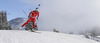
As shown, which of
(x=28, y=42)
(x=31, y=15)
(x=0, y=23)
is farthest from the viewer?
(x=0, y=23)

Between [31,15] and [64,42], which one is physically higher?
[31,15]

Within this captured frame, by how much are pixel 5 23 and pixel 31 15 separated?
28420 millimetres

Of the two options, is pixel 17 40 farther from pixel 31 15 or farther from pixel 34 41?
pixel 31 15

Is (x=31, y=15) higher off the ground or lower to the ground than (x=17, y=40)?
higher

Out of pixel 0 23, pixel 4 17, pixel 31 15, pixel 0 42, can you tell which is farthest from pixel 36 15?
pixel 4 17

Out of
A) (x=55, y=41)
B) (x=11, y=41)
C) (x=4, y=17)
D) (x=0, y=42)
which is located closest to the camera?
(x=0, y=42)

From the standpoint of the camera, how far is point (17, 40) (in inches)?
374

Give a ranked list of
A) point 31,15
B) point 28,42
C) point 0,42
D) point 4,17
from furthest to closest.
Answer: point 4,17 < point 31,15 < point 28,42 < point 0,42

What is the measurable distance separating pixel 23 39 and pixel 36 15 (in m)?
4.11

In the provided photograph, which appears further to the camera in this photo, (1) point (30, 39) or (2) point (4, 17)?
(2) point (4, 17)

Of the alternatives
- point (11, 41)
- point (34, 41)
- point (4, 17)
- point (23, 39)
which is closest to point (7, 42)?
point (11, 41)

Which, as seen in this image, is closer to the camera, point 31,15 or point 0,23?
point 31,15

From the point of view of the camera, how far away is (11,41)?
9.08 m

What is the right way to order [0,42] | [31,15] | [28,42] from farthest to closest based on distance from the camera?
[31,15] < [28,42] < [0,42]
